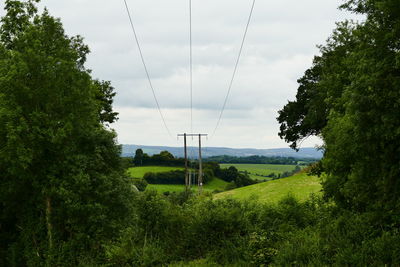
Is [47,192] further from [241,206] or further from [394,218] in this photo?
[394,218]

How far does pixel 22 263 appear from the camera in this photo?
20656 millimetres

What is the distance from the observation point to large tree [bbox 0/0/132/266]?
1906cm

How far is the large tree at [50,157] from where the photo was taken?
750 inches

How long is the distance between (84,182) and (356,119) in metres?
12.8

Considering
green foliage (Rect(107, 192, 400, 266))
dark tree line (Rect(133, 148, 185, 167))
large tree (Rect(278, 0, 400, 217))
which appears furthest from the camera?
dark tree line (Rect(133, 148, 185, 167))

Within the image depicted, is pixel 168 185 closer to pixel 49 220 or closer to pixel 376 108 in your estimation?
pixel 49 220

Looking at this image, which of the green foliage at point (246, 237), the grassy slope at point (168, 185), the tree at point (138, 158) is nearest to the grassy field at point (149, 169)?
the grassy slope at point (168, 185)

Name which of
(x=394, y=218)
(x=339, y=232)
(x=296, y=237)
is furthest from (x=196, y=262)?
(x=394, y=218)

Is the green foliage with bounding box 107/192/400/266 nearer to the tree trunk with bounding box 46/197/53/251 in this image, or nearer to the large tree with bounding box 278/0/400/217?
the large tree with bounding box 278/0/400/217

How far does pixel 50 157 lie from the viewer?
67.3 ft

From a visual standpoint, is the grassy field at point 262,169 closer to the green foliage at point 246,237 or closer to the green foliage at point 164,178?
the green foliage at point 164,178

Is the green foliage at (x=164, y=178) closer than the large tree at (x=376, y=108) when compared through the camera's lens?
No

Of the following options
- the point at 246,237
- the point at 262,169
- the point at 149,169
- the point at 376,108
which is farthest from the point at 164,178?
the point at 376,108

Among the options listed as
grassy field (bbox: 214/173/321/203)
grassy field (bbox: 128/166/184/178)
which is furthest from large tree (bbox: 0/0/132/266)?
grassy field (bbox: 128/166/184/178)
